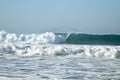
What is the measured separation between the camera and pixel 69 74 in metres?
10.0

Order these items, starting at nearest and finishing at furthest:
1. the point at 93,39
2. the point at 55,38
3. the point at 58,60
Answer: the point at 58,60
the point at 93,39
the point at 55,38

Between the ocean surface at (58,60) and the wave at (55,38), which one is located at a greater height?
the wave at (55,38)

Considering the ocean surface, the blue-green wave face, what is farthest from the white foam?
the blue-green wave face

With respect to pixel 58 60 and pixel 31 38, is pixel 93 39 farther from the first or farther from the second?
pixel 58 60

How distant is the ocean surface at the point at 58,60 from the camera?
9883 millimetres

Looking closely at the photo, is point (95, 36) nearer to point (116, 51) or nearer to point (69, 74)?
point (116, 51)

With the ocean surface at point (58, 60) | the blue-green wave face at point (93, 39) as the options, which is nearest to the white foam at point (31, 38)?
the ocean surface at point (58, 60)

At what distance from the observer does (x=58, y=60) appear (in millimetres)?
14469

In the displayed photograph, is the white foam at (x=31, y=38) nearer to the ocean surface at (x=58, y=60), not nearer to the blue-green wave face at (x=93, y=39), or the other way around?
the ocean surface at (x=58, y=60)

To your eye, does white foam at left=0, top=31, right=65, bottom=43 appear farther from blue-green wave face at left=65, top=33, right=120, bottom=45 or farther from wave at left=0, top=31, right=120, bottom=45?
blue-green wave face at left=65, top=33, right=120, bottom=45

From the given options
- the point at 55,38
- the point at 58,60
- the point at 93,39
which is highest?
the point at 55,38

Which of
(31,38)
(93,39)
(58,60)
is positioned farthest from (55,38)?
(58,60)

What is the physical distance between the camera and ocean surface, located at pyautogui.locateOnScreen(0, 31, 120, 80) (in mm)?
9883

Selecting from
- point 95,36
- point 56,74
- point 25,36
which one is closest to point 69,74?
point 56,74
